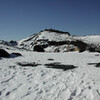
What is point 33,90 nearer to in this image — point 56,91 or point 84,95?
point 56,91

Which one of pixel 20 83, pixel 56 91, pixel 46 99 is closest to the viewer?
pixel 46 99

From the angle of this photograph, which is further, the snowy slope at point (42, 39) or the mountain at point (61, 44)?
the snowy slope at point (42, 39)

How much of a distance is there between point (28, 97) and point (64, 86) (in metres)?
2.17

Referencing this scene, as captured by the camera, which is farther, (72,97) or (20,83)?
(20,83)

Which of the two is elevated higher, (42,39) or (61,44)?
(42,39)

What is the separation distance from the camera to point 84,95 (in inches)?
227

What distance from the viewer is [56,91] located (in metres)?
6.24

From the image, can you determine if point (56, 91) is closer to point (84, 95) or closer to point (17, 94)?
point (84, 95)

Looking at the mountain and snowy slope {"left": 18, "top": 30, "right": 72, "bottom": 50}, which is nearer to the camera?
the mountain

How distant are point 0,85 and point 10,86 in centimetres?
57

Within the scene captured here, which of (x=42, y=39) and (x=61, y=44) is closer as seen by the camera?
(x=61, y=44)

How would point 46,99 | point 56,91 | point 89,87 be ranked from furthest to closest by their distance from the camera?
point 89,87 < point 56,91 < point 46,99

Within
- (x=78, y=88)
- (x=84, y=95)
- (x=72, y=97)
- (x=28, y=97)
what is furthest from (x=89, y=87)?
(x=28, y=97)

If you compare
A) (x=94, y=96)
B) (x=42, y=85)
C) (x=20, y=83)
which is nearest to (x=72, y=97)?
(x=94, y=96)
